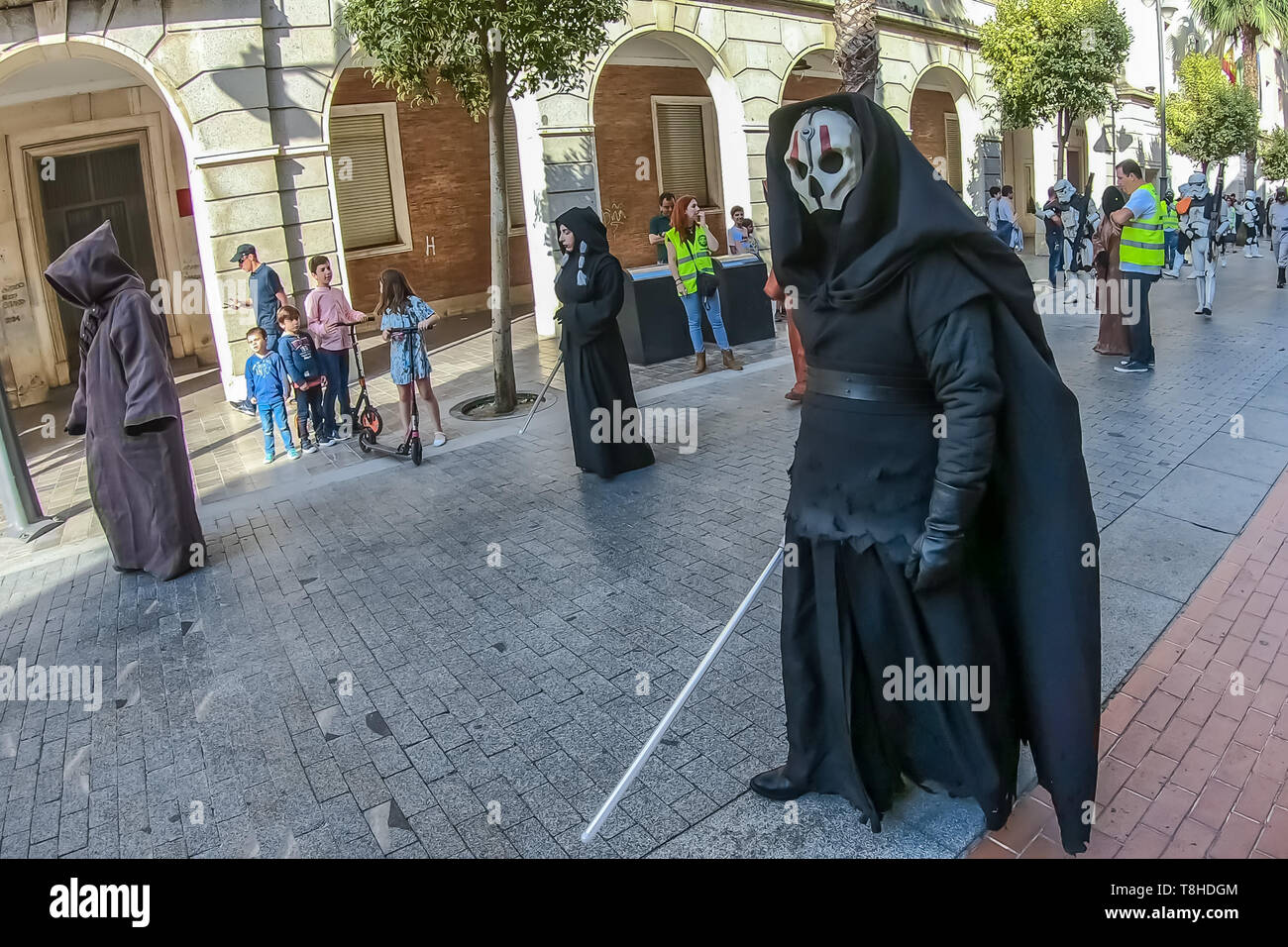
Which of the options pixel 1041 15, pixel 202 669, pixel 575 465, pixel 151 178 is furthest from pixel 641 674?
pixel 1041 15

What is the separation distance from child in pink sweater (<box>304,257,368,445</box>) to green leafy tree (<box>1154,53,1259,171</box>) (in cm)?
2935

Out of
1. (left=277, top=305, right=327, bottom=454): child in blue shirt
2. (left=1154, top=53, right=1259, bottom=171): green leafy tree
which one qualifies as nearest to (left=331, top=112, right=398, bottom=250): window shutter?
(left=277, top=305, right=327, bottom=454): child in blue shirt

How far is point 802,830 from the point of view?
10.9 ft

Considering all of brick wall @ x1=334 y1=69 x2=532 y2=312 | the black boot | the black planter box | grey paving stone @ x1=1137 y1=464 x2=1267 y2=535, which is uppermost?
brick wall @ x1=334 y1=69 x2=532 y2=312

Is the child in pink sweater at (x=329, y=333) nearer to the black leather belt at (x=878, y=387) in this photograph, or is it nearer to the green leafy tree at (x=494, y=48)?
the green leafy tree at (x=494, y=48)

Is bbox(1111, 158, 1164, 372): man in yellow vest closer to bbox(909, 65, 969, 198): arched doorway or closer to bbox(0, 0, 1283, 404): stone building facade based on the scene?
bbox(0, 0, 1283, 404): stone building facade

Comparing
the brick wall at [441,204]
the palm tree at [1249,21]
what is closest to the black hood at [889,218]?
the brick wall at [441,204]

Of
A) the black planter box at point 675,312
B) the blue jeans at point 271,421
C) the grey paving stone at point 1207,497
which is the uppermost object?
the black planter box at point 675,312

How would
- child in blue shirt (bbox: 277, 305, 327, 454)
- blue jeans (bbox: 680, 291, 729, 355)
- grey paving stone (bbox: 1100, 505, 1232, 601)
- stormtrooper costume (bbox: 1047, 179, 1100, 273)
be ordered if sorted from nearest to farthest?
1. grey paving stone (bbox: 1100, 505, 1232, 601)
2. child in blue shirt (bbox: 277, 305, 327, 454)
3. blue jeans (bbox: 680, 291, 729, 355)
4. stormtrooper costume (bbox: 1047, 179, 1100, 273)

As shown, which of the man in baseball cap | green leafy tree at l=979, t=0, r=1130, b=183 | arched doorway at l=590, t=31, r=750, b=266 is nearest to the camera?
the man in baseball cap

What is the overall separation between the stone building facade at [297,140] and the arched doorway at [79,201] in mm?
28

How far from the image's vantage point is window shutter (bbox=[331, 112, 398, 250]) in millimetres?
16516

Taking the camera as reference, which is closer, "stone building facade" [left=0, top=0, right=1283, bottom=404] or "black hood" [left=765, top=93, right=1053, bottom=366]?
"black hood" [left=765, top=93, right=1053, bottom=366]

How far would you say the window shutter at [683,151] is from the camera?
69.3 ft
